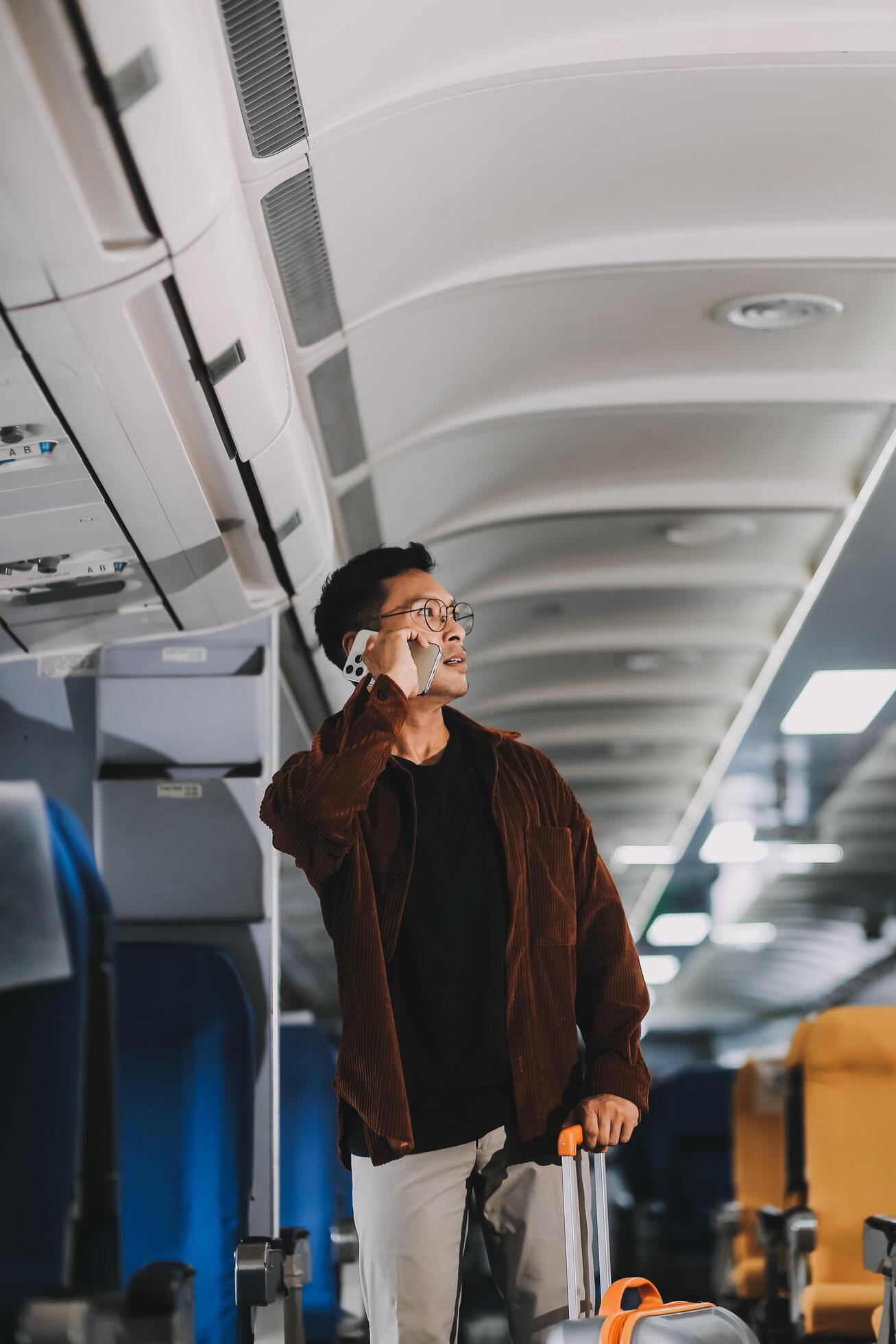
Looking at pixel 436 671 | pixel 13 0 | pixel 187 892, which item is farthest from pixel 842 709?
pixel 13 0

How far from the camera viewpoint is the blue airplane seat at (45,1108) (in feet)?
4.80

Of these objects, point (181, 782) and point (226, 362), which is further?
point (181, 782)

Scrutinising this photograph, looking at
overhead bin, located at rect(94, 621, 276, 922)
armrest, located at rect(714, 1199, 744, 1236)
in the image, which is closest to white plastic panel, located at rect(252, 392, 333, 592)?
overhead bin, located at rect(94, 621, 276, 922)

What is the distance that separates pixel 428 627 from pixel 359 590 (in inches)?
8.0

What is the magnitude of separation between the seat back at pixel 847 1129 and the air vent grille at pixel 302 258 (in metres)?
2.74

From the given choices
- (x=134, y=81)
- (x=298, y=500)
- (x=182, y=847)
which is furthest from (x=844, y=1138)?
(x=134, y=81)

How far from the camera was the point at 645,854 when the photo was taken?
35.5ft

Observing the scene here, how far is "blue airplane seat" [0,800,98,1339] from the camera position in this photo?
1.46 m

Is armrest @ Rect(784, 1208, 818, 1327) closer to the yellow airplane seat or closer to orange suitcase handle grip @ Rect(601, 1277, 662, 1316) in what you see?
the yellow airplane seat

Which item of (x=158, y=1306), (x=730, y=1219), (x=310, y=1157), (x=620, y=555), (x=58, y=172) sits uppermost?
(x=620, y=555)

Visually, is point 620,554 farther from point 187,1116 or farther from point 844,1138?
point 187,1116

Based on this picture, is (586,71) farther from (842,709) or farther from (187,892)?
(842,709)

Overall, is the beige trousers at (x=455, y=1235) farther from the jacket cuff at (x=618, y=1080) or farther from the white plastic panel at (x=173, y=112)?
the white plastic panel at (x=173, y=112)

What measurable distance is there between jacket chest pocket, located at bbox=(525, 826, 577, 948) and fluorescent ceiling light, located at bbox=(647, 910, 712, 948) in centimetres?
1068
